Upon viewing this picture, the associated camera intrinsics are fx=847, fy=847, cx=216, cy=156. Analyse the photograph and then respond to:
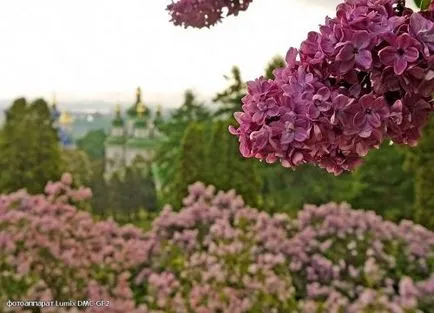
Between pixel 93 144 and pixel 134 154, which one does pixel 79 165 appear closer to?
pixel 93 144

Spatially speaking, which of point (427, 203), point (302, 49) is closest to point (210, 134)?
point (427, 203)

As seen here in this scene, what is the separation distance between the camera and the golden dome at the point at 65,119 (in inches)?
146

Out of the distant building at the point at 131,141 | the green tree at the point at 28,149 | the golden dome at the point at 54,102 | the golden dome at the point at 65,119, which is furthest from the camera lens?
the distant building at the point at 131,141

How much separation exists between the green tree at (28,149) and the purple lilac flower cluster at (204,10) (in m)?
2.61

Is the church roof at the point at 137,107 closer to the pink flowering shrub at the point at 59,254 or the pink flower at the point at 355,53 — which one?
the pink flowering shrub at the point at 59,254

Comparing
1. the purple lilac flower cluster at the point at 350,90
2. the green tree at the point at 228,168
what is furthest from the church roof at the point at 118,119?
the purple lilac flower cluster at the point at 350,90

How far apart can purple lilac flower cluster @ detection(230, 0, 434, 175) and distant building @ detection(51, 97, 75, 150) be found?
3119 mm

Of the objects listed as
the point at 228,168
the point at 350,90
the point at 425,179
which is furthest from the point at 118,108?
the point at 350,90

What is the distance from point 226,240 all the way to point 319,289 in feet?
1.11

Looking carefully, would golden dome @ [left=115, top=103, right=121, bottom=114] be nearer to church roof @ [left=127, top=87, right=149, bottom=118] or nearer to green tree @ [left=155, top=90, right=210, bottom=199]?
church roof @ [left=127, top=87, right=149, bottom=118]

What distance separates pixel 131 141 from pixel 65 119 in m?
0.39

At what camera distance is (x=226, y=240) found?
9.09ft

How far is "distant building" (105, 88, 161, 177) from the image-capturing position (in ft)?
13.0

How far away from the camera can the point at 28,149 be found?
3348 mm
